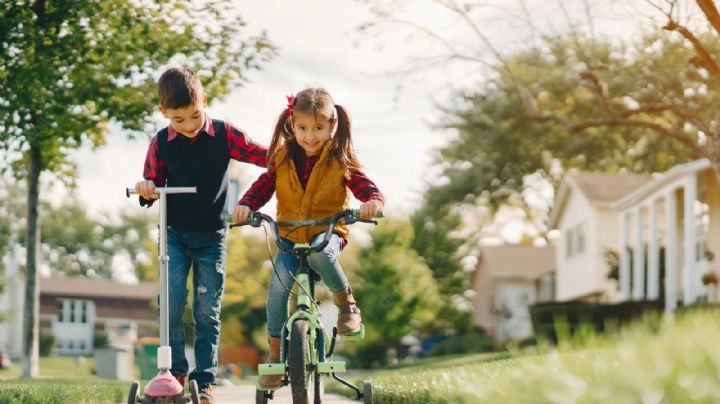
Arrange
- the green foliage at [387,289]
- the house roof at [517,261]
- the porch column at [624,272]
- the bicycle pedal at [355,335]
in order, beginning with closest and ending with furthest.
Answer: the bicycle pedal at [355,335], the porch column at [624,272], the green foliage at [387,289], the house roof at [517,261]

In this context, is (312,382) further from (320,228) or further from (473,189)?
(473,189)

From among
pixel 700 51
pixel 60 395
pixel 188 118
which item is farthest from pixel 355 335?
pixel 700 51

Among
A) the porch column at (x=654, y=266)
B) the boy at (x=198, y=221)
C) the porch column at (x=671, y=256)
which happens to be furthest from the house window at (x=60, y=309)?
the boy at (x=198, y=221)

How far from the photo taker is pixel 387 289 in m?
37.1

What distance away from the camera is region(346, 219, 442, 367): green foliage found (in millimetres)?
37031

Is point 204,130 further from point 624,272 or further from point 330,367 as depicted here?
point 624,272

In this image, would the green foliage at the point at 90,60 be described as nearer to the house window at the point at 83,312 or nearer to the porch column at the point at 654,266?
the porch column at the point at 654,266

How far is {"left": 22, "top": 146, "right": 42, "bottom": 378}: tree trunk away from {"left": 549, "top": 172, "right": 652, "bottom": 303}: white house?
1836 cm

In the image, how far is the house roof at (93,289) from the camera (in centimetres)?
7000

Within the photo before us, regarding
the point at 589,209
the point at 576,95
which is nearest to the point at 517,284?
the point at 576,95

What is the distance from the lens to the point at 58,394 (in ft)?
26.5

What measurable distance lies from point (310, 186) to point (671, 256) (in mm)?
18578

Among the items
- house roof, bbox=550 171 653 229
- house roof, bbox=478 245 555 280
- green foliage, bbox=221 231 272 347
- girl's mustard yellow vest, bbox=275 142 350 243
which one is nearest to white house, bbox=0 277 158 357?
green foliage, bbox=221 231 272 347

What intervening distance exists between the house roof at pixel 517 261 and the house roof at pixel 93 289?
2777 centimetres
